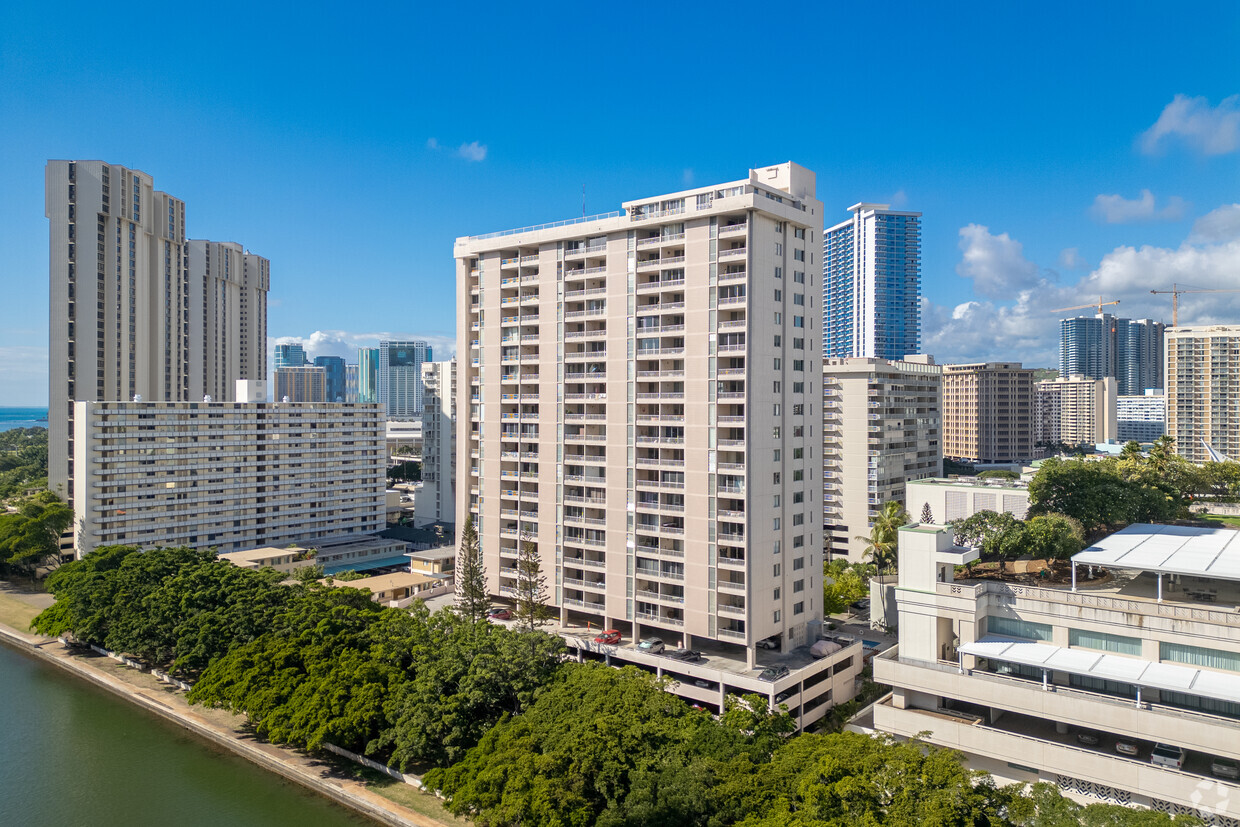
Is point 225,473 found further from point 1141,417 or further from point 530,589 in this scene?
point 1141,417

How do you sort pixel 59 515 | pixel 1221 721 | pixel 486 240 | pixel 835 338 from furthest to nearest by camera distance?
pixel 835 338 → pixel 59 515 → pixel 486 240 → pixel 1221 721

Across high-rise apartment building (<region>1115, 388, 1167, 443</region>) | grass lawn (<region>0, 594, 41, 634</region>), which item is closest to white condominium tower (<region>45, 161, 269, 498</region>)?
grass lawn (<region>0, 594, 41, 634</region>)

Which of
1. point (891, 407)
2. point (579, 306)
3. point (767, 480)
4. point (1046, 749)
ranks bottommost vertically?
point (1046, 749)

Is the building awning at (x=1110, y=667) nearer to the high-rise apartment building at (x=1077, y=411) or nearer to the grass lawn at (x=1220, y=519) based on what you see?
the grass lawn at (x=1220, y=519)

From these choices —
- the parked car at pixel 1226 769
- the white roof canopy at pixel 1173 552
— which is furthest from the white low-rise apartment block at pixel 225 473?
the parked car at pixel 1226 769

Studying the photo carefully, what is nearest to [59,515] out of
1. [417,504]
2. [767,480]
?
[417,504]

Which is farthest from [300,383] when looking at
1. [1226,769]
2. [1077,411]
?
[1226,769]

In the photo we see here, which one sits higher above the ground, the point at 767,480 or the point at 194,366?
the point at 194,366

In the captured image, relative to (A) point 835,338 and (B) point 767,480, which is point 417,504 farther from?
(A) point 835,338

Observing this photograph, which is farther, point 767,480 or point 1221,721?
point 767,480
